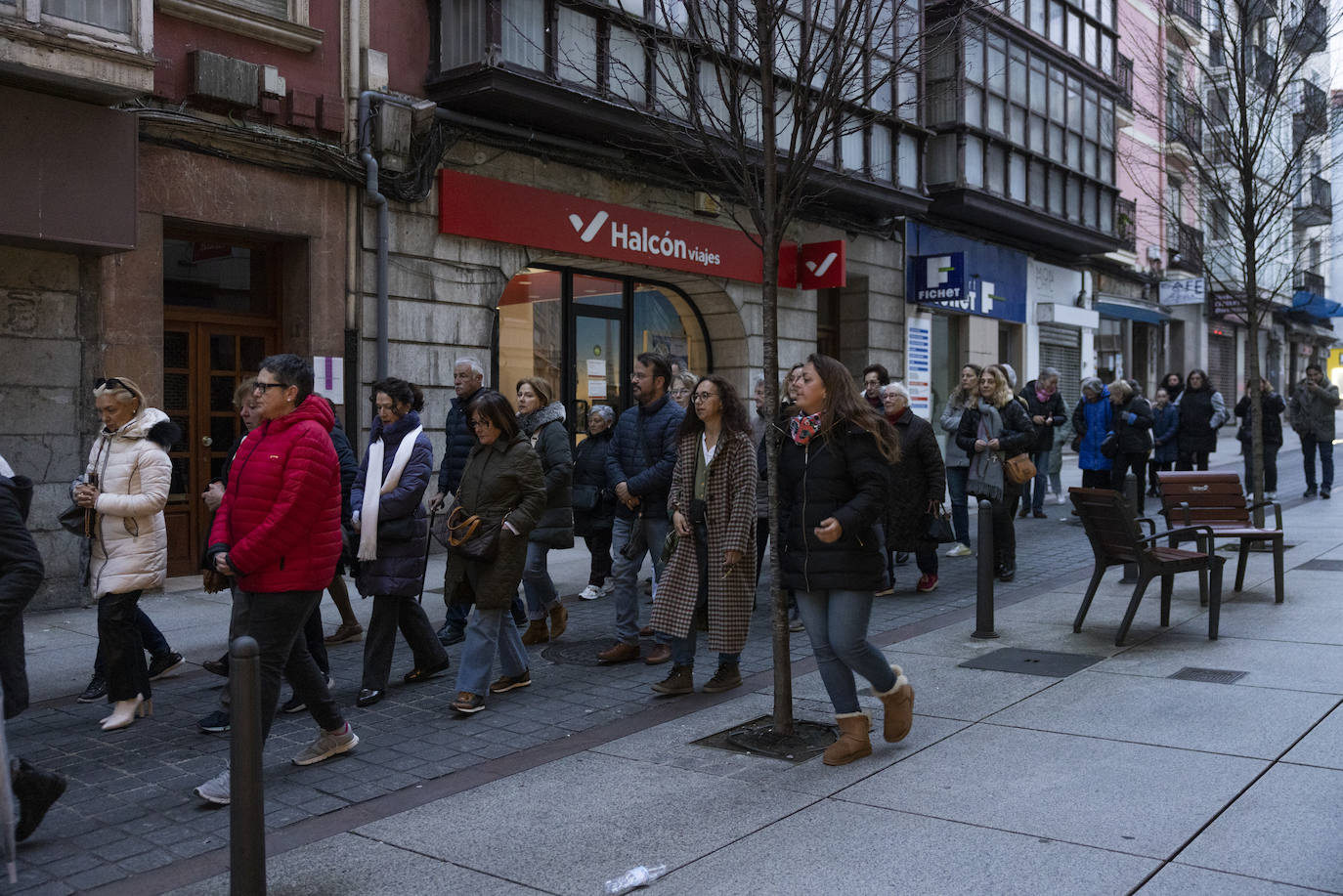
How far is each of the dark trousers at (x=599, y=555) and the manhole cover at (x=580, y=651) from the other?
147 cm

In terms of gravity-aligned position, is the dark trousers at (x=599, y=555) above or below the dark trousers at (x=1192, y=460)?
below

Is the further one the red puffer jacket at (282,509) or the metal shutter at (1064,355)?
the metal shutter at (1064,355)

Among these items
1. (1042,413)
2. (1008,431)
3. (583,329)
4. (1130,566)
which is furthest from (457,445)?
(1042,413)

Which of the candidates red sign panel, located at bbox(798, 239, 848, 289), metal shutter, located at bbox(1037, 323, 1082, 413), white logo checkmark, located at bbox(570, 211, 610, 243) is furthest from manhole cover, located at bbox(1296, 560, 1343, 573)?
metal shutter, located at bbox(1037, 323, 1082, 413)

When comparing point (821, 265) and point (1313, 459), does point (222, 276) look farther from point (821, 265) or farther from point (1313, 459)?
point (1313, 459)

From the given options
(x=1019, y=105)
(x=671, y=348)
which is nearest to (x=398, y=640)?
(x=671, y=348)

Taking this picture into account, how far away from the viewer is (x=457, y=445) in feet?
26.9

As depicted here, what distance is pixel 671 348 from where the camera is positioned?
15.9 m

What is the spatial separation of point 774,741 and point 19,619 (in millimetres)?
3157

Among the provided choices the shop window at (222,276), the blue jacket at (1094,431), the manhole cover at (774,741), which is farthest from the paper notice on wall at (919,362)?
the manhole cover at (774,741)

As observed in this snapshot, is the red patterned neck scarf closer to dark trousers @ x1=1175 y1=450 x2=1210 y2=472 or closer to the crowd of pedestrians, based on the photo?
the crowd of pedestrians

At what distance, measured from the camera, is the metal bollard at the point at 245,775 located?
330 cm

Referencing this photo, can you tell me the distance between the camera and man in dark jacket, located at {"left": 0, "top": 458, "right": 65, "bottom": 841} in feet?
13.1

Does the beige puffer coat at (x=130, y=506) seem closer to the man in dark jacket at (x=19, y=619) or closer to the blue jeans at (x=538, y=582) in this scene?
the man in dark jacket at (x=19, y=619)
